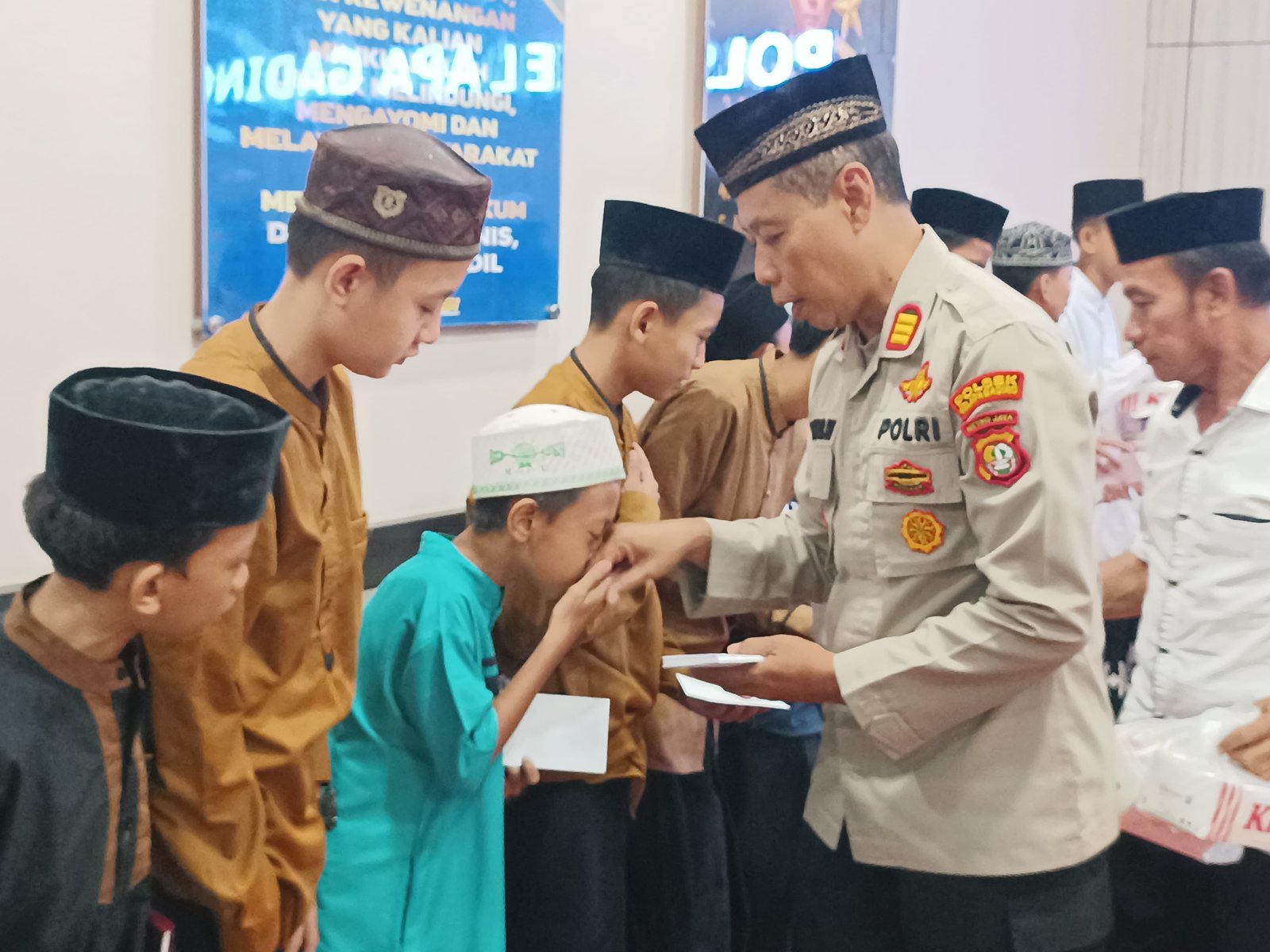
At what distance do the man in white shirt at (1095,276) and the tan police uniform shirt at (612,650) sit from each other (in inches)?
91.7

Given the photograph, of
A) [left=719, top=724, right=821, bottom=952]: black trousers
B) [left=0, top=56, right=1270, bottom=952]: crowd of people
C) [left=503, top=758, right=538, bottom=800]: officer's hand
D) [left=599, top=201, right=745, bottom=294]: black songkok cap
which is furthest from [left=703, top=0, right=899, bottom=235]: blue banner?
[left=503, top=758, right=538, bottom=800]: officer's hand

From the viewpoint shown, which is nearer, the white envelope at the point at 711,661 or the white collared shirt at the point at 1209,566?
the white envelope at the point at 711,661

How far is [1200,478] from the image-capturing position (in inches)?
94.9

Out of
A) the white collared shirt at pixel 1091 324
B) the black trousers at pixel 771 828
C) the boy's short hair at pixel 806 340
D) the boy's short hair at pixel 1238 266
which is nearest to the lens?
the boy's short hair at pixel 1238 266

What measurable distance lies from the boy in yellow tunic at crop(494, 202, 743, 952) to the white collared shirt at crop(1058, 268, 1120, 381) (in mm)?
2298

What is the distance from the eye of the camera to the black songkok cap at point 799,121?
1.82 metres

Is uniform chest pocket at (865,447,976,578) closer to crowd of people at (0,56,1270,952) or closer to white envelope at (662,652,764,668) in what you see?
crowd of people at (0,56,1270,952)

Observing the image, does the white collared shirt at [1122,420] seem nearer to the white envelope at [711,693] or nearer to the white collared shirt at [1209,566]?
the white collared shirt at [1209,566]

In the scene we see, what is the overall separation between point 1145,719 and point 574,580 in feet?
3.80

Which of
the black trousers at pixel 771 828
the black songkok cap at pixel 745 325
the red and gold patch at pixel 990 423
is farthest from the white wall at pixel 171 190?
the red and gold patch at pixel 990 423

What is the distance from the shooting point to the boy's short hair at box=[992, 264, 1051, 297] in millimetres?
4207

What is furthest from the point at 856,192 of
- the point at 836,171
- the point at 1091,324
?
the point at 1091,324

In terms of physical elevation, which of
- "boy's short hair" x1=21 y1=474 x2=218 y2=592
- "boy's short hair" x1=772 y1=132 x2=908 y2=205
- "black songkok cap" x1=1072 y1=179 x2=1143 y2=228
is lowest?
"boy's short hair" x1=21 y1=474 x2=218 y2=592

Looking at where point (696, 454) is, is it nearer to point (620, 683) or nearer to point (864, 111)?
point (620, 683)
